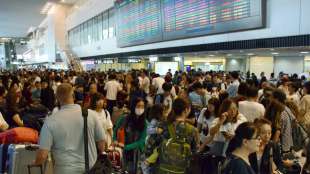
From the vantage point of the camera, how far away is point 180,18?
39.8ft

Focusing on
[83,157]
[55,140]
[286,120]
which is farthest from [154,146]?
[286,120]

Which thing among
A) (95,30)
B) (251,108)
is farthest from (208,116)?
(95,30)

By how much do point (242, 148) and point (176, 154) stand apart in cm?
80

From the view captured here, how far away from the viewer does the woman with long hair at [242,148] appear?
233 centimetres

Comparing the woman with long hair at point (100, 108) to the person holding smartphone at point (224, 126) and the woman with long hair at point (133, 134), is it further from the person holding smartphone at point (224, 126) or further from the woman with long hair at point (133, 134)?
the person holding smartphone at point (224, 126)

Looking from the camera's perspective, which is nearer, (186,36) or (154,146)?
(154,146)

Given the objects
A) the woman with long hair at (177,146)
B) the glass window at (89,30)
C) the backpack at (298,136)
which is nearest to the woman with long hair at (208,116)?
the backpack at (298,136)

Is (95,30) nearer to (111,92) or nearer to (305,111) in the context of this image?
(111,92)

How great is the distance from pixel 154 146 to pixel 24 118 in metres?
→ 2.66

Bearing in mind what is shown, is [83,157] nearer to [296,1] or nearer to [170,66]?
[296,1]

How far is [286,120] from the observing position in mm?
4402

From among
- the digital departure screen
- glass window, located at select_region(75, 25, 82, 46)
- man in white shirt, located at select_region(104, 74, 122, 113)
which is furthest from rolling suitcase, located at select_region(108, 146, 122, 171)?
glass window, located at select_region(75, 25, 82, 46)

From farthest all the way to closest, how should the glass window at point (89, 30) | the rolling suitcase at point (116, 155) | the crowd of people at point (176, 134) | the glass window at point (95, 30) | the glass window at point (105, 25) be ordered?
the glass window at point (89, 30)
the glass window at point (95, 30)
the glass window at point (105, 25)
the rolling suitcase at point (116, 155)
the crowd of people at point (176, 134)

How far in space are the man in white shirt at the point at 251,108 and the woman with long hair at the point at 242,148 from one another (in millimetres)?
1936
